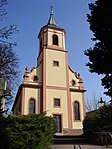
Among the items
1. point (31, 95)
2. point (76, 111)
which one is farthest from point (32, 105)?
point (76, 111)

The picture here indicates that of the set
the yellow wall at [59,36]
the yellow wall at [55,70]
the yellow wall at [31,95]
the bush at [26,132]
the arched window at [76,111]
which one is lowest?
the bush at [26,132]

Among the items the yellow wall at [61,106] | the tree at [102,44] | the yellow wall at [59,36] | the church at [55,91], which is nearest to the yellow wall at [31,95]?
the church at [55,91]

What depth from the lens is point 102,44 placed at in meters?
12.0

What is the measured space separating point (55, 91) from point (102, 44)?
2009cm

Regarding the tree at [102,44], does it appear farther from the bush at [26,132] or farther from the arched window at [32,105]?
the arched window at [32,105]

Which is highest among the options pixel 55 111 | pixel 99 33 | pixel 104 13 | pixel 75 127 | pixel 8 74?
pixel 104 13

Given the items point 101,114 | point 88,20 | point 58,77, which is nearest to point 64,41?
point 58,77

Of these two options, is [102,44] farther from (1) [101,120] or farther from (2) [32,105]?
(2) [32,105]

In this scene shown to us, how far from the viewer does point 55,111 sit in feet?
99.4

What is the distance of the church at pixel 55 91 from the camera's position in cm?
2998

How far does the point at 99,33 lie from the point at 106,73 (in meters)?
2.34

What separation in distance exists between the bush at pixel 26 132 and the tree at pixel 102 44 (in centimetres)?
394

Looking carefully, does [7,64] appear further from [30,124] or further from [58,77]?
[58,77]

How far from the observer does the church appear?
30.0m
